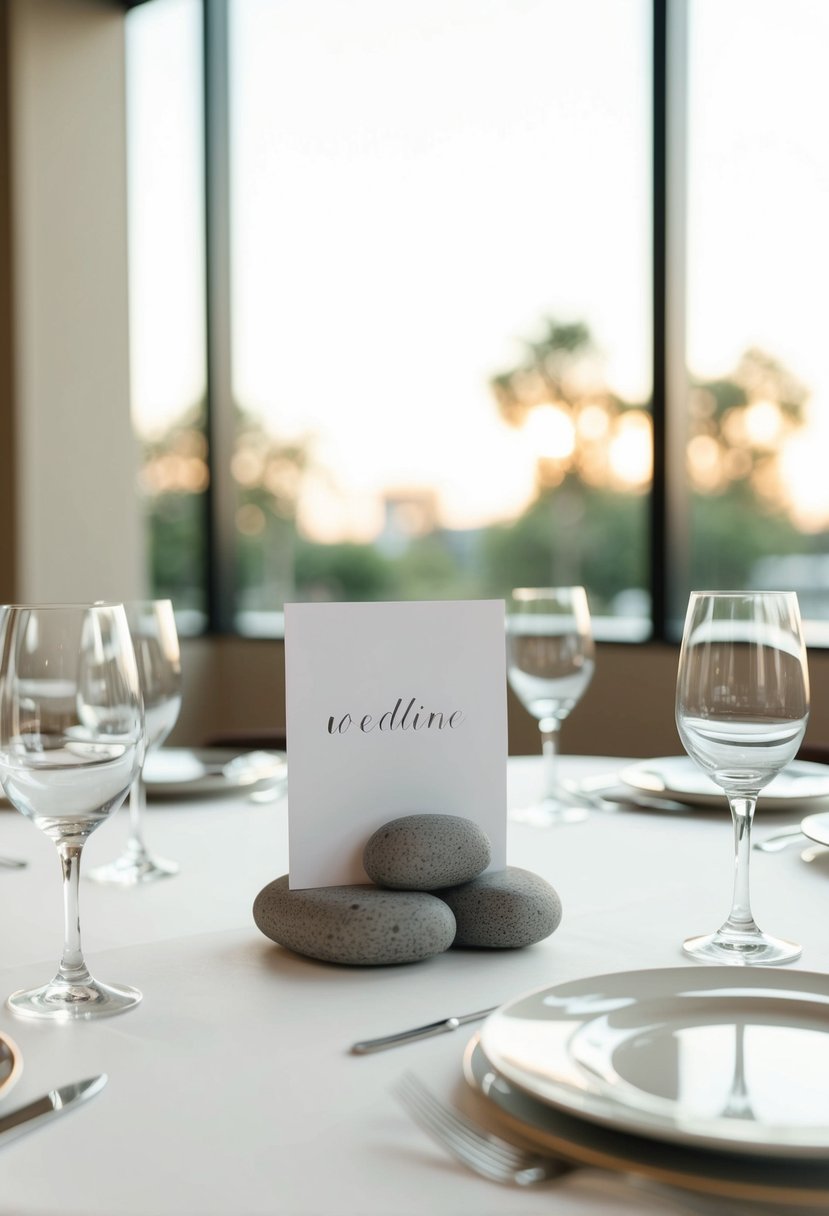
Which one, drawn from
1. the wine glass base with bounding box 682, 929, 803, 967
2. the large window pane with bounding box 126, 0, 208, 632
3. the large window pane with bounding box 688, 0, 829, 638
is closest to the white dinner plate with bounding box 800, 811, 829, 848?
the wine glass base with bounding box 682, 929, 803, 967

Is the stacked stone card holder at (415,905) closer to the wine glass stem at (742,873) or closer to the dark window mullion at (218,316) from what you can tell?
the wine glass stem at (742,873)

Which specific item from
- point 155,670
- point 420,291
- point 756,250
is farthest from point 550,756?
point 420,291

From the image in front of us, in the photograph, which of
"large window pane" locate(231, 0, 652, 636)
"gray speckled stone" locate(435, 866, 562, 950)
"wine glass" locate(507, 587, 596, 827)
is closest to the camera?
"gray speckled stone" locate(435, 866, 562, 950)

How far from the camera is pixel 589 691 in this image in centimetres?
355

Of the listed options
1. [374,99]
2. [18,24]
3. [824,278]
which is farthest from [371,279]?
[824,278]

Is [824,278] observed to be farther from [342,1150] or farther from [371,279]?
[342,1150]

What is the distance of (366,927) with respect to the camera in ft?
2.66

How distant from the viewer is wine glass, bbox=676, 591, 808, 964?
2.81ft

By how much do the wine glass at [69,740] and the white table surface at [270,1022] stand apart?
44mm

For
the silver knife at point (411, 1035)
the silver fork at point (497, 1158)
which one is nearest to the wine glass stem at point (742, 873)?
the silver knife at point (411, 1035)

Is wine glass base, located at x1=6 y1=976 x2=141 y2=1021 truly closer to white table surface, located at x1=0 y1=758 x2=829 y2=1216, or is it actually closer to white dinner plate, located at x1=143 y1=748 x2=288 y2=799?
white table surface, located at x1=0 y1=758 x2=829 y2=1216

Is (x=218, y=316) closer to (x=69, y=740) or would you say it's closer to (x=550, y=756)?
(x=550, y=756)

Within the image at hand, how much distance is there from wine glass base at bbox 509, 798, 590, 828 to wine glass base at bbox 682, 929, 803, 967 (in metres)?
0.46

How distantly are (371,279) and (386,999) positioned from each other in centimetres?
430
